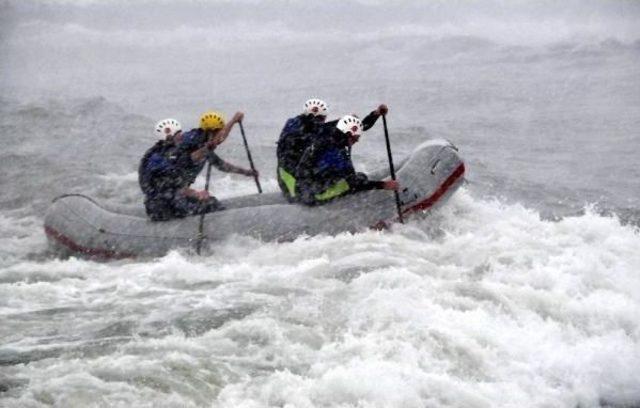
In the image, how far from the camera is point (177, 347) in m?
6.31

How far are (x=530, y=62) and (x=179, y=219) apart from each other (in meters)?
47.2

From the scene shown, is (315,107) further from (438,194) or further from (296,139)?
(438,194)

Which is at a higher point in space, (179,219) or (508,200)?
(179,219)

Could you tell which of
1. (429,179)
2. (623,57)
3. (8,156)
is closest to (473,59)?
(623,57)

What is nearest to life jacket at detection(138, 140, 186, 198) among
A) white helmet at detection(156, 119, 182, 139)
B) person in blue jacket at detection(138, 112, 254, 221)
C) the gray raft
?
person in blue jacket at detection(138, 112, 254, 221)

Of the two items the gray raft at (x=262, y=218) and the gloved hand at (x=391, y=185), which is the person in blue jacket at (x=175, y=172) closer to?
the gray raft at (x=262, y=218)

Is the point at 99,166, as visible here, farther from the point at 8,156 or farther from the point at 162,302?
the point at 162,302

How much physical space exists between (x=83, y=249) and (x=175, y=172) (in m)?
1.58

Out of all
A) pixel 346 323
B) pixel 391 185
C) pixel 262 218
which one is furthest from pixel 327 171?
pixel 346 323

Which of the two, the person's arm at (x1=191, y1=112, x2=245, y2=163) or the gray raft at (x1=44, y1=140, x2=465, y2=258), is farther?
the person's arm at (x1=191, y1=112, x2=245, y2=163)

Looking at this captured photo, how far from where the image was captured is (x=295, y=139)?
32.1 feet

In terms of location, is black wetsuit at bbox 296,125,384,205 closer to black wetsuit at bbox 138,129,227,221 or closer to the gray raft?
the gray raft

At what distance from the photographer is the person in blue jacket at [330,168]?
9438 mm

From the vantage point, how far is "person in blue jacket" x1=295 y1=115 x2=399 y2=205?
9.44 meters
